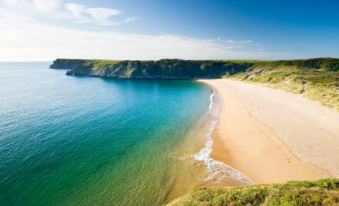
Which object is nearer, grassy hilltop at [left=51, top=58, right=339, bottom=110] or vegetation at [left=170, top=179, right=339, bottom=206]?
vegetation at [left=170, top=179, right=339, bottom=206]

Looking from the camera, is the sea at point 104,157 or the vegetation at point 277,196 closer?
the vegetation at point 277,196

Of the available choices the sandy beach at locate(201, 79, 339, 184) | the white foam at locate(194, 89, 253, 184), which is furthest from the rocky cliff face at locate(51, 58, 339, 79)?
the white foam at locate(194, 89, 253, 184)

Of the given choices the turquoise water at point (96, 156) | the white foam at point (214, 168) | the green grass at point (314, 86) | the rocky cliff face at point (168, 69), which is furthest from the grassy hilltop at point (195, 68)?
the white foam at point (214, 168)

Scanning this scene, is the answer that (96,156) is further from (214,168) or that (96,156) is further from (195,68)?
(195,68)

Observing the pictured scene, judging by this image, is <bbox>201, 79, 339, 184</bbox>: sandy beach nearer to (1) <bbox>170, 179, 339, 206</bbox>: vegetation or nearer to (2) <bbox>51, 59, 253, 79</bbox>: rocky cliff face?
(1) <bbox>170, 179, 339, 206</bbox>: vegetation

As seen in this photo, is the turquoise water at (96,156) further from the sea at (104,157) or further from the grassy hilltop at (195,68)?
the grassy hilltop at (195,68)

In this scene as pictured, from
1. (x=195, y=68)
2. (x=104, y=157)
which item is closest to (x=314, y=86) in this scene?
(x=104, y=157)

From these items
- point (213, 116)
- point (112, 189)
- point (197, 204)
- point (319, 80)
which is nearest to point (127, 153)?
point (112, 189)

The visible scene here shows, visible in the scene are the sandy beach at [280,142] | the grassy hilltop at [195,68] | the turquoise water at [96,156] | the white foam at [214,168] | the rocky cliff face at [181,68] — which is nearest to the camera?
the turquoise water at [96,156]
